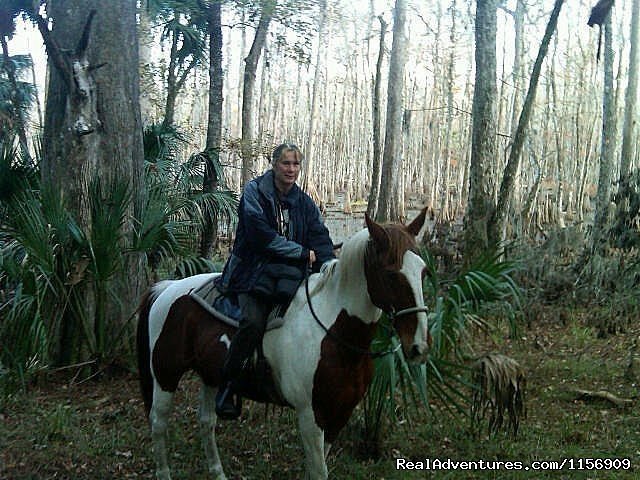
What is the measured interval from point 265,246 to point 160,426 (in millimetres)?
1632

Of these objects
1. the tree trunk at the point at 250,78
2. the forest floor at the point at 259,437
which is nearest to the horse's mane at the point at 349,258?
the forest floor at the point at 259,437

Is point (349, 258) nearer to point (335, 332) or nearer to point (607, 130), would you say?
point (335, 332)

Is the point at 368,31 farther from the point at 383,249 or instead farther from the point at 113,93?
the point at 383,249

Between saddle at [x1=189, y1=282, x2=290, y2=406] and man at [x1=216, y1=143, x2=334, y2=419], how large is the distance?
0.06m

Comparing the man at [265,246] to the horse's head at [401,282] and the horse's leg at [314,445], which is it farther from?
the horse's head at [401,282]

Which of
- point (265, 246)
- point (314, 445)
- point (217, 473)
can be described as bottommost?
point (217, 473)

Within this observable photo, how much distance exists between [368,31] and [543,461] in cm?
4296

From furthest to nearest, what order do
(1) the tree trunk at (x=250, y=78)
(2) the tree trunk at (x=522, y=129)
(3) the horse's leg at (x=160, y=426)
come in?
(1) the tree trunk at (x=250, y=78) → (2) the tree trunk at (x=522, y=129) → (3) the horse's leg at (x=160, y=426)

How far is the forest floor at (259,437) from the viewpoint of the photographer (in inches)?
198

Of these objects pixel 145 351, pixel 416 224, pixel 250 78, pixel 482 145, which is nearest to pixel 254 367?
pixel 145 351

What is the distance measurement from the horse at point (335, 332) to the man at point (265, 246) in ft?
0.47

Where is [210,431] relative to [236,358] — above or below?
below

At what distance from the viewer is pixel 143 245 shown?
705 centimetres

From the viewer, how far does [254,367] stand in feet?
13.6
